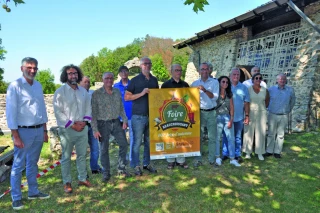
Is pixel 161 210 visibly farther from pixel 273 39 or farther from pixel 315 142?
pixel 273 39

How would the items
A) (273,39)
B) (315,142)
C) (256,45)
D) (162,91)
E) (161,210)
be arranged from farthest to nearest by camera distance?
(256,45) → (273,39) → (315,142) → (162,91) → (161,210)

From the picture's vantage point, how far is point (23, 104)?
3.23 metres

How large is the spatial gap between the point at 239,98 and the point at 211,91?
0.73m

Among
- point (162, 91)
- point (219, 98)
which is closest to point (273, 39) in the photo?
point (219, 98)

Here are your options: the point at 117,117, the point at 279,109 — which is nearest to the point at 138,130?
the point at 117,117

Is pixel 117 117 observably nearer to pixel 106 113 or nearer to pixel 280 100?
pixel 106 113

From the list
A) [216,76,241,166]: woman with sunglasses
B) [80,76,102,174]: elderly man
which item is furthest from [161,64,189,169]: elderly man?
[80,76,102,174]: elderly man

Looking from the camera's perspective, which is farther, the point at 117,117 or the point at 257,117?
the point at 257,117

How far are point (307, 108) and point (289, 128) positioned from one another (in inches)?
31.9

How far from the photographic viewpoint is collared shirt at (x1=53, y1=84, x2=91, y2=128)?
350 centimetres

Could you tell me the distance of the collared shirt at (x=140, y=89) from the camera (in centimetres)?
415

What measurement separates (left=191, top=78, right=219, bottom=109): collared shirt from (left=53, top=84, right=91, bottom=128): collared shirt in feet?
7.28

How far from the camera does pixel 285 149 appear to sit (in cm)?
571

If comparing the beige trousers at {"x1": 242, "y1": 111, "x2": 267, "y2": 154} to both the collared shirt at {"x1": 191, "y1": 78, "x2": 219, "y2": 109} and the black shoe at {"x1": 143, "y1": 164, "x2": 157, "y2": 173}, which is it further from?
the black shoe at {"x1": 143, "y1": 164, "x2": 157, "y2": 173}
